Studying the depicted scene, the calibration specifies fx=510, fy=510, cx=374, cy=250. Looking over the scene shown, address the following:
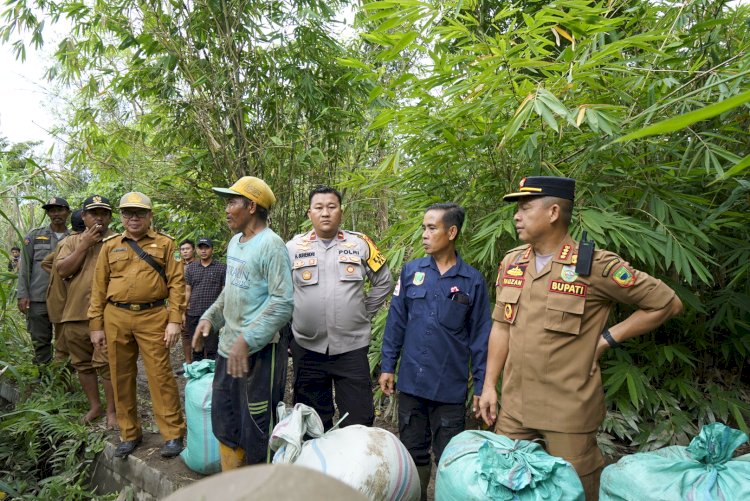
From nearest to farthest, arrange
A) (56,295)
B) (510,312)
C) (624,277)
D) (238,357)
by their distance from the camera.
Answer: (624,277) < (510,312) < (238,357) < (56,295)

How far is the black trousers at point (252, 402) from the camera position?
104 inches

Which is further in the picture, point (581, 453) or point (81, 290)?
point (81, 290)

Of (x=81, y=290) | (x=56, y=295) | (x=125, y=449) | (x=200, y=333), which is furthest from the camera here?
(x=56, y=295)

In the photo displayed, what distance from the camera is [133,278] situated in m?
3.48

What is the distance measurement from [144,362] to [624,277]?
10.0 ft

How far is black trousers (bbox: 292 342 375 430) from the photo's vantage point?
2.96m

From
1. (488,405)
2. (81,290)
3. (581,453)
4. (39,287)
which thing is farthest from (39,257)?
(581,453)

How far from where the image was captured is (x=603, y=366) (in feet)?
→ 10.9

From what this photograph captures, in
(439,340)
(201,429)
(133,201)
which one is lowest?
(201,429)

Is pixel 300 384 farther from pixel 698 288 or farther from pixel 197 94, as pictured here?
pixel 197 94

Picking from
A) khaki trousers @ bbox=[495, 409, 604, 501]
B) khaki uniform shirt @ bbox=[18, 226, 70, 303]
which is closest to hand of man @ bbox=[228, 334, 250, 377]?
khaki trousers @ bbox=[495, 409, 604, 501]

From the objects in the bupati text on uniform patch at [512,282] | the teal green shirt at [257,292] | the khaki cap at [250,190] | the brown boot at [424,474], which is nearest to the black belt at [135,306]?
the teal green shirt at [257,292]

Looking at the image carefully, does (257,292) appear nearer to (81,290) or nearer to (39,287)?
(81,290)

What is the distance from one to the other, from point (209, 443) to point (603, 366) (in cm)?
255
